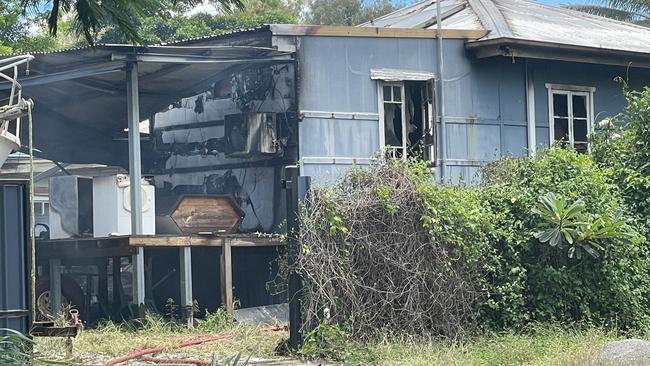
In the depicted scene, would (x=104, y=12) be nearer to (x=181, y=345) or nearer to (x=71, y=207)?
(x=181, y=345)

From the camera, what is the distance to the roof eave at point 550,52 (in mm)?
18906

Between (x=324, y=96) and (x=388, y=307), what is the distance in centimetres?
574

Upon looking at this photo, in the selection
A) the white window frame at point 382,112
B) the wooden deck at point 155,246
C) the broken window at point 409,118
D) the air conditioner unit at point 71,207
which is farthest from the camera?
the broken window at point 409,118

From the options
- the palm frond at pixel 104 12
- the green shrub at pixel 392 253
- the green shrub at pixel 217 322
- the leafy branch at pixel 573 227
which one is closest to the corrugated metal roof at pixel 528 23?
the leafy branch at pixel 573 227

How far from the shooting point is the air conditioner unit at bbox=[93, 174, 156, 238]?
Answer: 53.0 ft

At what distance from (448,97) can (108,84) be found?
594 cm

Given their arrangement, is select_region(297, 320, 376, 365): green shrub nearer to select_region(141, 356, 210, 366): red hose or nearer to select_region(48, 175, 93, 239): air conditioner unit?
select_region(141, 356, 210, 366): red hose

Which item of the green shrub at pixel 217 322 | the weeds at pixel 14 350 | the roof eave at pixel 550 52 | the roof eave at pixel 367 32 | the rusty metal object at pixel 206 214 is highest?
the roof eave at pixel 367 32

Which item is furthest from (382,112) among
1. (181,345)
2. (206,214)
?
(181,345)

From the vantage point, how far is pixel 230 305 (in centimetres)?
1597

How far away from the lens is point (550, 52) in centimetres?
1959

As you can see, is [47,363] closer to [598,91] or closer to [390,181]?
[390,181]

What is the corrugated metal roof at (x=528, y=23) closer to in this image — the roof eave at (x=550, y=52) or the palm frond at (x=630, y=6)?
the roof eave at (x=550, y=52)

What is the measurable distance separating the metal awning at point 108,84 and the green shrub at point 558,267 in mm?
5014
